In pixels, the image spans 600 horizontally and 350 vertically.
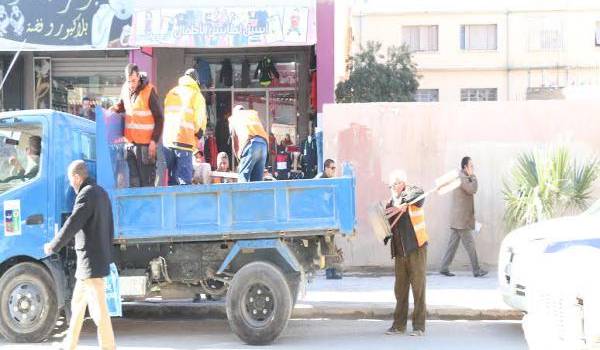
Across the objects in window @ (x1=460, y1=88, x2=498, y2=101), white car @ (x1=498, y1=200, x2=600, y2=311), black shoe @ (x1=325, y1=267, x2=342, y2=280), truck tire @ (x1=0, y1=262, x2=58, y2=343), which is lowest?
black shoe @ (x1=325, y1=267, x2=342, y2=280)

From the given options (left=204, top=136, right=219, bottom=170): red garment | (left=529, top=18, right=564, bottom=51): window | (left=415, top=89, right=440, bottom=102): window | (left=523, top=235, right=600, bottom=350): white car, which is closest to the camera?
(left=523, top=235, right=600, bottom=350): white car

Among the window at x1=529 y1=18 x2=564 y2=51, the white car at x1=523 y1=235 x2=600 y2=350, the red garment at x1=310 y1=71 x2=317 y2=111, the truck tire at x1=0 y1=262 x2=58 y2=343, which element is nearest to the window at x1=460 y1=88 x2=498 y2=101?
the window at x1=529 y1=18 x2=564 y2=51

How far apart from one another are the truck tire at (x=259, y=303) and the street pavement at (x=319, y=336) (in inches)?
7.1

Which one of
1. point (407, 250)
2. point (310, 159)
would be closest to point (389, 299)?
point (407, 250)

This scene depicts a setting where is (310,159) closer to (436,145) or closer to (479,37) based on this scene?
(436,145)

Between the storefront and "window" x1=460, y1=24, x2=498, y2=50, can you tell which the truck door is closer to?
the storefront

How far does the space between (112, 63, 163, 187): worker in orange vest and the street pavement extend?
1756 millimetres

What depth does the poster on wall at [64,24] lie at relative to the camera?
1456cm

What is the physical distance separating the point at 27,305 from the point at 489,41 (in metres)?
35.6

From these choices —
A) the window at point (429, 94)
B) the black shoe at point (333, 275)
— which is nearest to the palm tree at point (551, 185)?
the black shoe at point (333, 275)

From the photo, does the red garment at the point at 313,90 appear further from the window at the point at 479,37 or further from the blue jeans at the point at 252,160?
the window at the point at 479,37

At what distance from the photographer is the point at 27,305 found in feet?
26.2

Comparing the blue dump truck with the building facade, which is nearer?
the blue dump truck

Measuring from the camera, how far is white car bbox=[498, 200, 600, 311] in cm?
714
